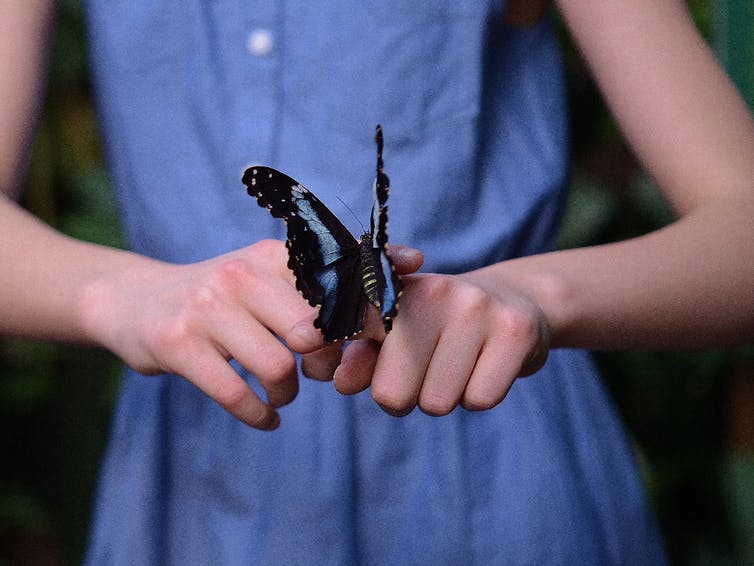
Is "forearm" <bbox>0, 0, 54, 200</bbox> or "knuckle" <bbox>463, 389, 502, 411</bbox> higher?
"forearm" <bbox>0, 0, 54, 200</bbox>

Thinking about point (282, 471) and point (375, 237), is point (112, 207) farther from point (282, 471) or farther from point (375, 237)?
point (375, 237)

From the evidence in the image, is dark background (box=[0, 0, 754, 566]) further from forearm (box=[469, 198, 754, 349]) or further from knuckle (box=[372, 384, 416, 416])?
knuckle (box=[372, 384, 416, 416])

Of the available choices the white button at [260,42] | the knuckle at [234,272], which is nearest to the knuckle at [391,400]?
the knuckle at [234,272]

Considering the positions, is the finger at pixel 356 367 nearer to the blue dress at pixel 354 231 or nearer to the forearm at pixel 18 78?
the blue dress at pixel 354 231

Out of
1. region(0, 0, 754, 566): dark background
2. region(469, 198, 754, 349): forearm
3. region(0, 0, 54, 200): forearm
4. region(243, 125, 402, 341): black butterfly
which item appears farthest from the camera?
region(0, 0, 754, 566): dark background

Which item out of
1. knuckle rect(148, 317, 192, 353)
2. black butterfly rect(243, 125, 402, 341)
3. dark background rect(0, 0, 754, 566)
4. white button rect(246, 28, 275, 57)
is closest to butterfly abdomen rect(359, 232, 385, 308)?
black butterfly rect(243, 125, 402, 341)

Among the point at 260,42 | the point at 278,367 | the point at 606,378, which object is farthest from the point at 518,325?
the point at 606,378
